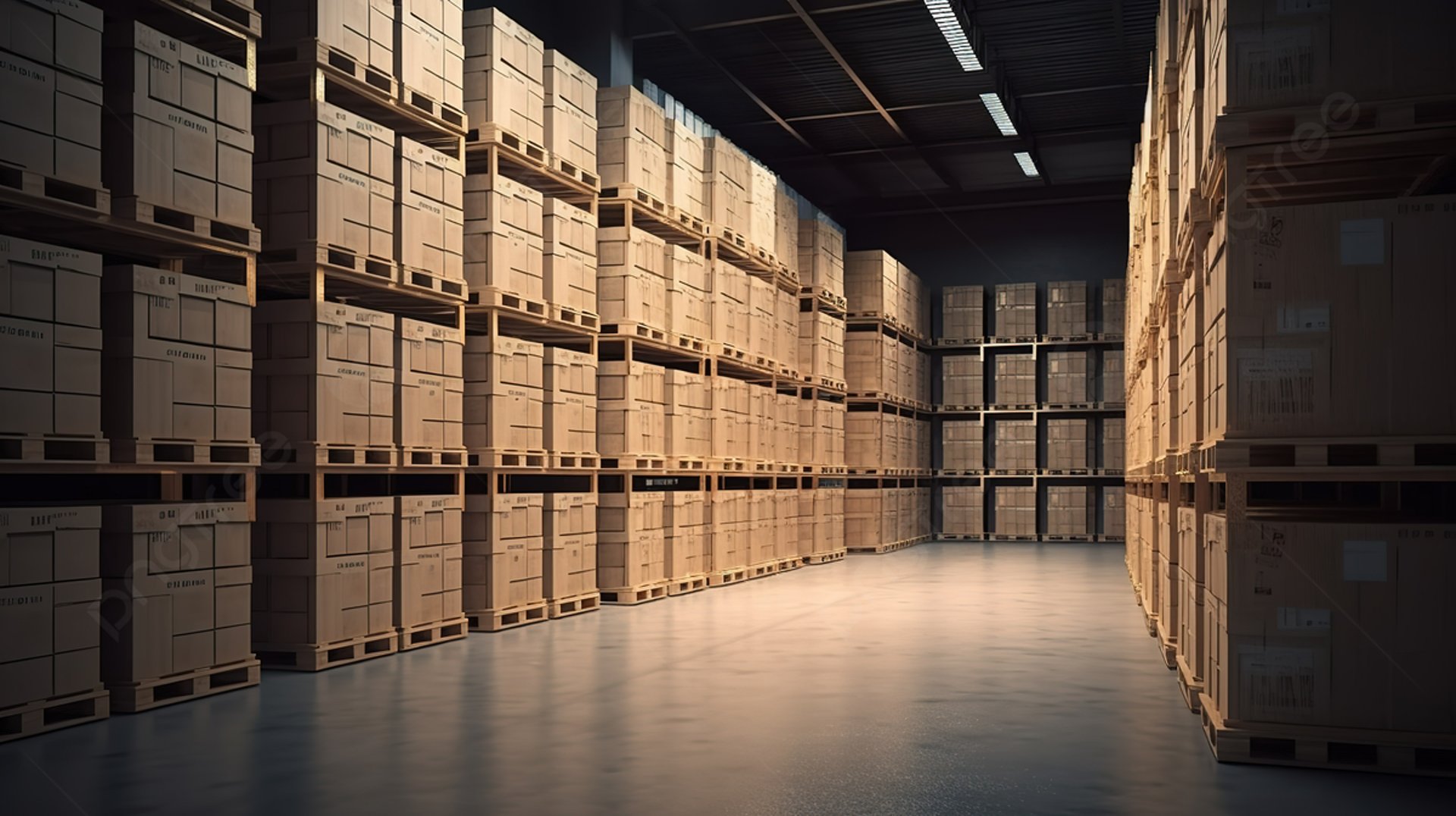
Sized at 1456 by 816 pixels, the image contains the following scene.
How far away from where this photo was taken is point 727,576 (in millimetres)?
12242

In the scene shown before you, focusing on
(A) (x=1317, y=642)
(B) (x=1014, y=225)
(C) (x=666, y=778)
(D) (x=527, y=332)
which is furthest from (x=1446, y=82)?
(B) (x=1014, y=225)

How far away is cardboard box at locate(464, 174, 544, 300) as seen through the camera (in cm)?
847

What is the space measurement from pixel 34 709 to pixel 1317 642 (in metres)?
4.88

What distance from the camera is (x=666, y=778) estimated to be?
430 cm

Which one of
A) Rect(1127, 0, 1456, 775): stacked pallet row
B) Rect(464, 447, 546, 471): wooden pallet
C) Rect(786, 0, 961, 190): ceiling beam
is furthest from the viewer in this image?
Rect(786, 0, 961, 190): ceiling beam

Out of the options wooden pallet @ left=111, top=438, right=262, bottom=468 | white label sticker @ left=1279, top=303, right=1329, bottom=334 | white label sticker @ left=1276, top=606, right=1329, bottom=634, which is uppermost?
white label sticker @ left=1279, top=303, right=1329, bottom=334

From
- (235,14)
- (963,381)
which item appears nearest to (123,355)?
(235,14)

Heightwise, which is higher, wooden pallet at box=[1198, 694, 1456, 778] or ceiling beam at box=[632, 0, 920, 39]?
ceiling beam at box=[632, 0, 920, 39]

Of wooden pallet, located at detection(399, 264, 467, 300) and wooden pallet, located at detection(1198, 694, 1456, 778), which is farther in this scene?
wooden pallet, located at detection(399, 264, 467, 300)

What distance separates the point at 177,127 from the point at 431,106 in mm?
2148

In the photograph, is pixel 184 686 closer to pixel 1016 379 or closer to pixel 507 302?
pixel 507 302

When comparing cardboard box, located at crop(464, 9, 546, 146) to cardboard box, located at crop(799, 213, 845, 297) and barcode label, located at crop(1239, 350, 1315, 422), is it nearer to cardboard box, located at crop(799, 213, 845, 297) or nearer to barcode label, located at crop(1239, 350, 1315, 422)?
barcode label, located at crop(1239, 350, 1315, 422)

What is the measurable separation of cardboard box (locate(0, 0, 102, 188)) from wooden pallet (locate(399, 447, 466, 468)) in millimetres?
2543

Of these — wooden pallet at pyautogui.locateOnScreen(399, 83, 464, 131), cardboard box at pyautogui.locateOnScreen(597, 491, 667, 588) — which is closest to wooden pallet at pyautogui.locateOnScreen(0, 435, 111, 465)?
wooden pallet at pyautogui.locateOnScreen(399, 83, 464, 131)
